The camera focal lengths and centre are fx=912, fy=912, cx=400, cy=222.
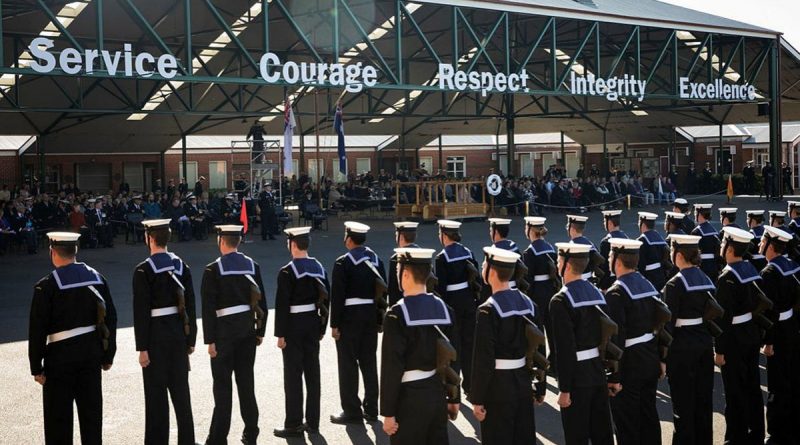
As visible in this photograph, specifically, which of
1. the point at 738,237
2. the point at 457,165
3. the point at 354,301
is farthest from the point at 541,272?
the point at 457,165

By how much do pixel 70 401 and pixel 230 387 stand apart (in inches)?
52.0

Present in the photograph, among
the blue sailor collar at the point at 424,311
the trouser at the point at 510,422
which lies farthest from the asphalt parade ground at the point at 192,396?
the blue sailor collar at the point at 424,311

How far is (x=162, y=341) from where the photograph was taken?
7746 mm

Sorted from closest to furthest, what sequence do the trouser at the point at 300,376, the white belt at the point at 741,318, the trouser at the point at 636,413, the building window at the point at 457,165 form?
the trouser at the point at 636,413 → the white belt at the point at 741,318 → the trouser at the point at 300,376 → the building window at the point at 457,165

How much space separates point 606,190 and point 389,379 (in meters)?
34.1

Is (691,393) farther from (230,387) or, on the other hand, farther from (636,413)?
(230,387)

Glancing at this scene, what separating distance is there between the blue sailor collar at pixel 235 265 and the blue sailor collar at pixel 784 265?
4950 millimetres

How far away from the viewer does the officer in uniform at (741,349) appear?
7.78 meters

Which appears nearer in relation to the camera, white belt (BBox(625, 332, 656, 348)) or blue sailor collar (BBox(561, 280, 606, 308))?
blue sailor collar (BBox(561, 280, 606, 308))

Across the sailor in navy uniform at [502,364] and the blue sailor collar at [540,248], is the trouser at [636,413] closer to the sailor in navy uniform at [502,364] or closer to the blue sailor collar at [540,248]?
the sailor in navy uniform at [502,364]

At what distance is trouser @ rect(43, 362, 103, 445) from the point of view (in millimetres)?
7191

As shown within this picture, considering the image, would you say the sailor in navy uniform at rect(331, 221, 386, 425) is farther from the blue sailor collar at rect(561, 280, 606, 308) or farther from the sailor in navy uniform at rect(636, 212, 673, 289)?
the sailor in navy uniform at rect(636, 212, 673, 289)

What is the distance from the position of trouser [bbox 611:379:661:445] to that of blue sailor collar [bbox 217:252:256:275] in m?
3.33

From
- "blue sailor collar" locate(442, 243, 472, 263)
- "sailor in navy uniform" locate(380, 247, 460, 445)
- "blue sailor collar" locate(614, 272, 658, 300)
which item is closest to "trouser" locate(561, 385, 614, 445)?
"blue sailor collar" locate(614, 272, 658, 300)
